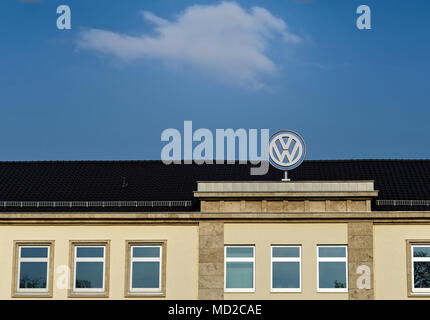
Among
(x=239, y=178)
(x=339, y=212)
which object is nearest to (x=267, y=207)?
(x=339, y=212)

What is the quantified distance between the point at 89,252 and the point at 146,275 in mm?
2530

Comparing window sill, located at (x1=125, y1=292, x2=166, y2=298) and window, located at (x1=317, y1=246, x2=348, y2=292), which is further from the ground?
window, located at (x1=317, y1=246, x2=348, y2=292)

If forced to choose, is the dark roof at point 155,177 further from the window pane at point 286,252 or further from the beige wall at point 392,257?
the window pane at point 286,252

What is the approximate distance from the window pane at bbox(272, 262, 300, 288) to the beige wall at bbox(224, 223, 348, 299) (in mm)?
264

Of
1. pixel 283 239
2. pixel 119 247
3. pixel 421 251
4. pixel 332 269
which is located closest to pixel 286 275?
pixel 283 239

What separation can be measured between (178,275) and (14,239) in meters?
6.91

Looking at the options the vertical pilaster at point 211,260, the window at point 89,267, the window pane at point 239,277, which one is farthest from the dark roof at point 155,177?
the window pane at point 239,277

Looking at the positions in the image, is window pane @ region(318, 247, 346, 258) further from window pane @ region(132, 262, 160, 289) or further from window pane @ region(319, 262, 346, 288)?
window pane @ region(132, 262, 160, 289)

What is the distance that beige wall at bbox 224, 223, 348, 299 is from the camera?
32156mm

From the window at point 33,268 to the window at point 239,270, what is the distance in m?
7.19

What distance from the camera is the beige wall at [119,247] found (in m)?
32.4

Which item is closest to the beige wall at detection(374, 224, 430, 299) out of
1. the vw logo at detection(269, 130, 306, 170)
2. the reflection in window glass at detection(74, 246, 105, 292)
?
the vw logo at detection(269, 130, 306, 170)

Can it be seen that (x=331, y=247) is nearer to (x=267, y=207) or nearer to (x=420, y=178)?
(x=267, y=207)

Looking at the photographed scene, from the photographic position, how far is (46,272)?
108 ft
